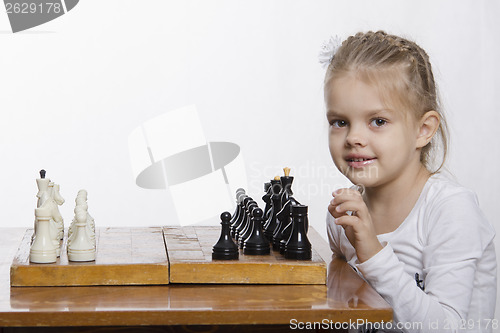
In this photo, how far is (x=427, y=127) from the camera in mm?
1681

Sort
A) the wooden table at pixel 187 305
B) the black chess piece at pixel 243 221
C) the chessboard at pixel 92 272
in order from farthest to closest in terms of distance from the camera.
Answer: the black chess piece at pixel 243 221
the chessboard at pixel 92 272
the wooden table at pixel 187 305

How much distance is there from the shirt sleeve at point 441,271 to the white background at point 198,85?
6.93 feet

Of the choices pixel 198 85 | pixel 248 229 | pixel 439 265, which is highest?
pixel 198 85

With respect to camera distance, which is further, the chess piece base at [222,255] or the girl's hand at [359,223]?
→ the girl's hand at [359,223]

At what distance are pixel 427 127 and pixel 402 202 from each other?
0.20m

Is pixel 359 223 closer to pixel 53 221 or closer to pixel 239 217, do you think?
pixel 239 217

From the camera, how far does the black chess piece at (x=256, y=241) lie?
1.35m

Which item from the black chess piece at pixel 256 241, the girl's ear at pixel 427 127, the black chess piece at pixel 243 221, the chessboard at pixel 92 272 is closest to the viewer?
the chessboard at pixel 92 272
